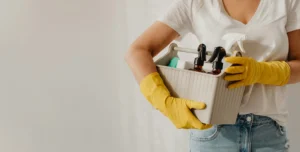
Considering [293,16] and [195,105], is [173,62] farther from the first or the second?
[293,16]

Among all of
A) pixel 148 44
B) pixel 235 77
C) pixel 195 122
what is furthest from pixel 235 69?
pixel 148 44

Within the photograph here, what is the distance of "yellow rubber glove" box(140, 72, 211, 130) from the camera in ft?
2.71

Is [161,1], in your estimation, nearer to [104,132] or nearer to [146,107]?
[146,107]

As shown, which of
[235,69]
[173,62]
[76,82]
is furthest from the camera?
[76,82]

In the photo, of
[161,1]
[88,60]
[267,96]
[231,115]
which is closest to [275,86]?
[267,96]

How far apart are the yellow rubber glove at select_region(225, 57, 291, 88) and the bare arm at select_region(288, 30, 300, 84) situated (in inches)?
0.9

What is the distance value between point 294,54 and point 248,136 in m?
0.22

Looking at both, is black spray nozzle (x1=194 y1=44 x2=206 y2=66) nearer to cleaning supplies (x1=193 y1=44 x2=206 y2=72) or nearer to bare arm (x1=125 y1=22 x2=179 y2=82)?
cleaning supplies (x1=193 y1=44 x2=206 y2=72)

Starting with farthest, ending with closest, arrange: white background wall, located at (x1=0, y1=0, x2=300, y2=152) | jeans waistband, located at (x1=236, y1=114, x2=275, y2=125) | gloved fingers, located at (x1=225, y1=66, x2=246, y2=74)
A: white background wall, located at (x1=0, y1=0, x2=300, y2=152), jeans waistband, located at (x1=236, y1=114, x2=275, y2=125), gloved fingers, located at (x1=225, y1=66, x2=246, y2=74)

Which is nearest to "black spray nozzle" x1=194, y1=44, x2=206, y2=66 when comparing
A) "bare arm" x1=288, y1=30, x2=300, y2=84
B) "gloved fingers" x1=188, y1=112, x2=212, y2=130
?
"gloved fingers" x1=188, y1=112, x2=212, y2=130

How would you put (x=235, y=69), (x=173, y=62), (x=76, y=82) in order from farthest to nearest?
(x=76, y=82) < (x=173, y=62) < (x=235, y=69)

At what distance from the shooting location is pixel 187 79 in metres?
0.83

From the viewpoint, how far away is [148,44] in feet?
3.18

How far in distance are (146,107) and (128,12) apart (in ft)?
1.02
